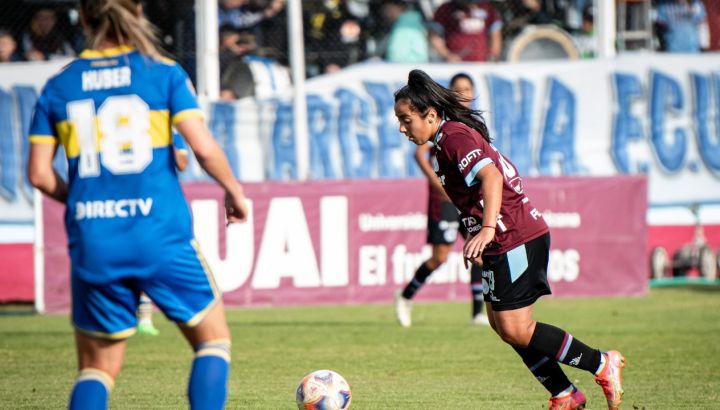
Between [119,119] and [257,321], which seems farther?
[257,321]

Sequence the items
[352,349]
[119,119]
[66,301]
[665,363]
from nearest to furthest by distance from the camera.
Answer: [119,119]
[665,363]
[352,349]
[66,301]

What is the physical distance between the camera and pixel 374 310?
1466 cm

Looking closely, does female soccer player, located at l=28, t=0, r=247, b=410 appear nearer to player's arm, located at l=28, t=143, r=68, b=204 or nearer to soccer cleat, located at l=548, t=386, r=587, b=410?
player's arm, located at l=28, t=143, r=68, b=204

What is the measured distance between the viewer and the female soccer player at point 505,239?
669 centimetres

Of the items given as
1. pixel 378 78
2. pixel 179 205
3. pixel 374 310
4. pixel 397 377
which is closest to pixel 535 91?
pixel 378 78

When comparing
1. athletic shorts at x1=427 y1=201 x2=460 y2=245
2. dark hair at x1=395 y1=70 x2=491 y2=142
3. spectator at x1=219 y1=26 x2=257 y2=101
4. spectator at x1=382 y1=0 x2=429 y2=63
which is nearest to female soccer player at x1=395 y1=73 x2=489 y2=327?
athletic shorts at x1=427 y1=201 x2=460 y2=245

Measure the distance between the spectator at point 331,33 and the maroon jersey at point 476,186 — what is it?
1193 centimetres

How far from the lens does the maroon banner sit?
14.9 metres

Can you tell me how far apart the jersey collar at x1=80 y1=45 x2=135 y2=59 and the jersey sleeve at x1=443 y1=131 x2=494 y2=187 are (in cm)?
224

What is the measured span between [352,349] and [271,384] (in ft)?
7.10

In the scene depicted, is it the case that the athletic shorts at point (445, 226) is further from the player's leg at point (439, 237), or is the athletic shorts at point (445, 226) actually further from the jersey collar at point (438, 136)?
the jersey collar at point (438, 136)

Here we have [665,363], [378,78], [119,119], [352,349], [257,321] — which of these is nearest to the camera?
[119,119]

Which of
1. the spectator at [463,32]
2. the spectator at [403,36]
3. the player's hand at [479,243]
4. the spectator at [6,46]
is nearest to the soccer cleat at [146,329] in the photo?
the player's hand at [479,243]

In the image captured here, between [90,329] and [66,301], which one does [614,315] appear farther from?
[90,329]
